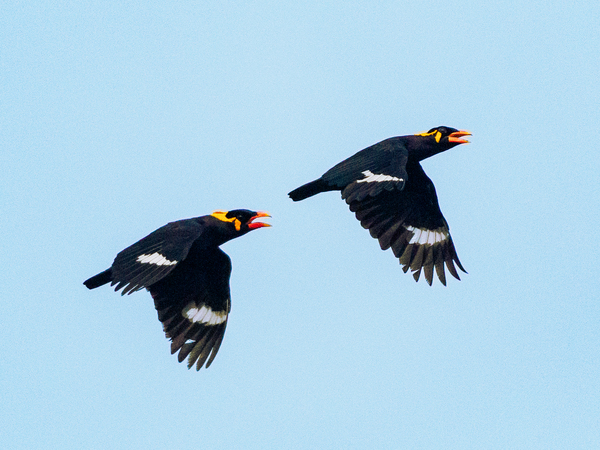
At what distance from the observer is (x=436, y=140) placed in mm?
14750

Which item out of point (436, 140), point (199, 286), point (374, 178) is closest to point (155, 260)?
point (199, 286)

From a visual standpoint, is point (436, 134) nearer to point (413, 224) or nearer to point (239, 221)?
point (413, 224)

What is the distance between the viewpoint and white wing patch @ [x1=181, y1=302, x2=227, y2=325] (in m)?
13.8

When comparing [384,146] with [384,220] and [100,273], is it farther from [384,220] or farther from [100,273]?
[100,273]

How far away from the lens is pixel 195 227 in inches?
529

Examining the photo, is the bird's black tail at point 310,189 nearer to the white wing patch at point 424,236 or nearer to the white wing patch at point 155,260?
the white wing patch at point 424,236

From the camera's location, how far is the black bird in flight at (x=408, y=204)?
1392 cm

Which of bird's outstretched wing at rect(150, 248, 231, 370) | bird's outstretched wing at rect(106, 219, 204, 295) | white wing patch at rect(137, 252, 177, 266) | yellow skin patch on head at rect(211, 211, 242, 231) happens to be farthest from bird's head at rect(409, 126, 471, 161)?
white wing patch at rect(137, 252, 177, 266)

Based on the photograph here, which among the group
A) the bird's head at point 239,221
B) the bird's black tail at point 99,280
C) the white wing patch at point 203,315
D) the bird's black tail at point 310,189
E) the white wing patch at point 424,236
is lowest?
the white wing patch at point 203,315

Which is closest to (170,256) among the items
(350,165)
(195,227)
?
(195,227)

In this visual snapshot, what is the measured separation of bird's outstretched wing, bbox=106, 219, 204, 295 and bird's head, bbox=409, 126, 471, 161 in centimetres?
292

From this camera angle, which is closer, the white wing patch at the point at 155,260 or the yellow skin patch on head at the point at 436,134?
the white wing patch at the point at 155,260

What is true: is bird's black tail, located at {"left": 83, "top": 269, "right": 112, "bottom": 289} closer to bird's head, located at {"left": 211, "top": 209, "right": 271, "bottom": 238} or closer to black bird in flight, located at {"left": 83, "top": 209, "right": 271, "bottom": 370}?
black bird in flight, located at {"left": 83, "top": 209, "right": 271, "bottom": 370}

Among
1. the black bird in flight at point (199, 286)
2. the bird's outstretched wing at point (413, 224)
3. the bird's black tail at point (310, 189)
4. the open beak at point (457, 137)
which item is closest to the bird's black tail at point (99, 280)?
the black bird in flight at point (199, 286)
